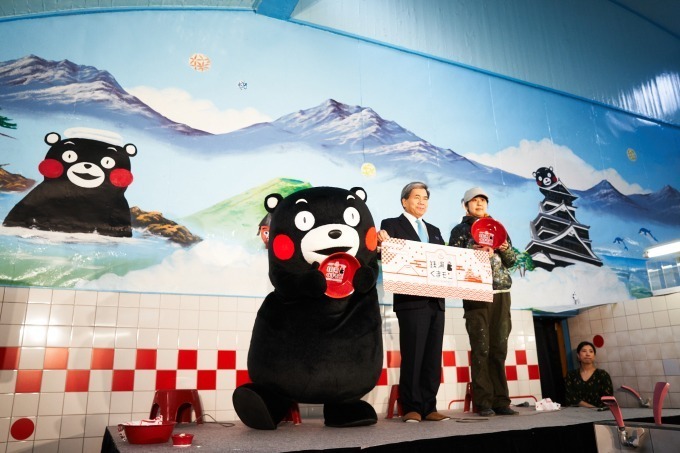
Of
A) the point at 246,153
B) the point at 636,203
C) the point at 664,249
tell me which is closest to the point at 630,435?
the point at 246,153

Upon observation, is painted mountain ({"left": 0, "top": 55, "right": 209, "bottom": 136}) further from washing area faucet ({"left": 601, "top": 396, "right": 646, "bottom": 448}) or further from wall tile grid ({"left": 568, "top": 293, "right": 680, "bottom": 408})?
wall tile grid ({"left": 568, "top": 293, "right": 680, "bottom": 408})

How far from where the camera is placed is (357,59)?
17.4ft

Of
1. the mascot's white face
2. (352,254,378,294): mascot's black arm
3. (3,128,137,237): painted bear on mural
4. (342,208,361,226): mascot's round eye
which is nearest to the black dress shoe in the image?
(352,254,378,294): mascot's black arm

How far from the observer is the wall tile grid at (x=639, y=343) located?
4875 mm

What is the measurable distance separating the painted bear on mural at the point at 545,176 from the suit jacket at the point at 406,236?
209 centimetres

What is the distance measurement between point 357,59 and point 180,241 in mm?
2584

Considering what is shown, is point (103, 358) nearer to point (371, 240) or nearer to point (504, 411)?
point (371, 240)

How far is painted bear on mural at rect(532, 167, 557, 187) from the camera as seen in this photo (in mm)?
5902

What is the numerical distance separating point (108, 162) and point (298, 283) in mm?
2085

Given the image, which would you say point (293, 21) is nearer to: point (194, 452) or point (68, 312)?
point (68, 312)

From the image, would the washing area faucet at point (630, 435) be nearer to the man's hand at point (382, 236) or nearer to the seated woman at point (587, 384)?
the man's hand at point (382, 236)

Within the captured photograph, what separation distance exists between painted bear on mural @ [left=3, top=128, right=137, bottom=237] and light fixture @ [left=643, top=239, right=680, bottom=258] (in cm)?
525

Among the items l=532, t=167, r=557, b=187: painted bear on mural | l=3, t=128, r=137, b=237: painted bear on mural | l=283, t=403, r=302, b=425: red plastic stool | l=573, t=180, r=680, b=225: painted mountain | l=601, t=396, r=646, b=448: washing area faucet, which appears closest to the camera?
l=601, t=396, r=646, b=448: washing area faucet

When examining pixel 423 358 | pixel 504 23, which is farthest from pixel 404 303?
pixel 504 23
